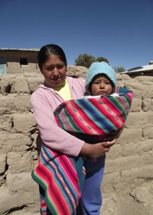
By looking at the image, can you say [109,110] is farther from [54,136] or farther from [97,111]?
[54,136]

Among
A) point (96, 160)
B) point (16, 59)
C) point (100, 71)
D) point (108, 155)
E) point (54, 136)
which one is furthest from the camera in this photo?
point (16, 59)

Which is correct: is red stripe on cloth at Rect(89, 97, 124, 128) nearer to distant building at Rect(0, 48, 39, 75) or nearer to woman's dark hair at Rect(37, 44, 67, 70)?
woman's dark hair at Rect(37, 44, 67, 70)

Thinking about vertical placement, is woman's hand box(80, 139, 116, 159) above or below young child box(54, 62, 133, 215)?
below

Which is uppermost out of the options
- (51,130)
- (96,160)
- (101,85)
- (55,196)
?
(101,85)

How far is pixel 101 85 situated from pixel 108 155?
1.35 metres

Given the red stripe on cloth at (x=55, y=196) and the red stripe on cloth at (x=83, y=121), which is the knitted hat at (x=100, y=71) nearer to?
the red stripe on cloth at (x=83, y=121)

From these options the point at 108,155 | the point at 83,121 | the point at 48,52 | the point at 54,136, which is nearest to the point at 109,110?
the point at 83,121

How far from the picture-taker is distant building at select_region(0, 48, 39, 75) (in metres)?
17.1

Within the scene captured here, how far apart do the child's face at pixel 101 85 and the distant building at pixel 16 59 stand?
15671mm

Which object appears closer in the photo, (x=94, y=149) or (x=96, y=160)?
(x=94, y=149)

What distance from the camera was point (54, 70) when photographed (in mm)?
1629

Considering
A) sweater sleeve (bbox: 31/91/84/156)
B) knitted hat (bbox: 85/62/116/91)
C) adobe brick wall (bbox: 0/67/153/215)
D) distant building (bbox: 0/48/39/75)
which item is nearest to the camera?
sweater sleeve (bbox: 31/91/84/156)

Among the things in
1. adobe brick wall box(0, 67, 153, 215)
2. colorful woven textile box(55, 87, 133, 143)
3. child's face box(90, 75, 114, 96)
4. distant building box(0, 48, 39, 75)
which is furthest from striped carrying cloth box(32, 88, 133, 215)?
distant building box(0, 48, 39, 75)

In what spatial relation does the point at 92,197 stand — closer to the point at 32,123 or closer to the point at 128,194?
the point at 32,123
